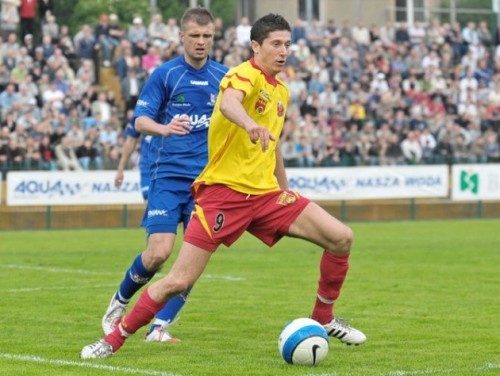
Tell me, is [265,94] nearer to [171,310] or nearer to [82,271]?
[171,310]

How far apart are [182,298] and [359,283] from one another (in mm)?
5168

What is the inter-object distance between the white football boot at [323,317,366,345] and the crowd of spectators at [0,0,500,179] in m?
17.8

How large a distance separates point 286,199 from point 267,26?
3.88ft

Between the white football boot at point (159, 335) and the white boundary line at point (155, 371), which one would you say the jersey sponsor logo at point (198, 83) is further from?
the white boundary line at point (155, 371)

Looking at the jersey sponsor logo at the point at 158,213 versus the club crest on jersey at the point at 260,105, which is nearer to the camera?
the club crest on jersey at the point at 260,105

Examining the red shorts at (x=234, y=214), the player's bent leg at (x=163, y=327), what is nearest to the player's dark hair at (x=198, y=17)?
the red shorts at (x=234, y=214)

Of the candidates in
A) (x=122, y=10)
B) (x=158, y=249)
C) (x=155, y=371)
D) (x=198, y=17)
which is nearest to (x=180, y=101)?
(x=198, y=17)

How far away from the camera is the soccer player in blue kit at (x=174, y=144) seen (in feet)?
31.7

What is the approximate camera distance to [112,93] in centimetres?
3033

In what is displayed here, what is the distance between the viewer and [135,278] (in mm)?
9805

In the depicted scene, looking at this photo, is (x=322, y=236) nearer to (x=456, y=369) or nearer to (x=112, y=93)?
(x=456, y=369)

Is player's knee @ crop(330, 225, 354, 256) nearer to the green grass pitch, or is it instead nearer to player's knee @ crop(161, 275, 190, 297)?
the green grass pitch

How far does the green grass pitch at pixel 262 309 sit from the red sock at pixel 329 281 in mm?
302

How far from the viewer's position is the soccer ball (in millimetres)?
8305
